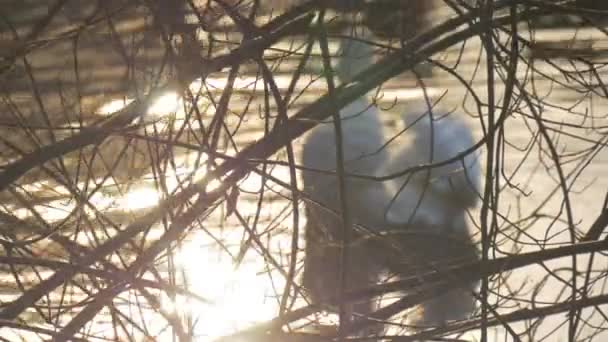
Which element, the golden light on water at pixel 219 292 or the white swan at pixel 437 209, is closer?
the golden light on water at pixel 219 292

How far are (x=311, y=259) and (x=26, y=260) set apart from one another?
508 millimetres

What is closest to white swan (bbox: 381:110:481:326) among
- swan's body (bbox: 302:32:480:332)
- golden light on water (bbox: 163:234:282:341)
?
swan's body (bbox: 302:32:480:332)

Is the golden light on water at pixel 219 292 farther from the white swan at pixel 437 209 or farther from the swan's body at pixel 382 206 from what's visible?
the white swan at pixel 437 209

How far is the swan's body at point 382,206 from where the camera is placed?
1.61m

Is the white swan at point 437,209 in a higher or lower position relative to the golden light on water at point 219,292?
higher

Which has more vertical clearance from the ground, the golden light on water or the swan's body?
the swan's body

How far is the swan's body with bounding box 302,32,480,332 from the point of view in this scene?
1.61 metres

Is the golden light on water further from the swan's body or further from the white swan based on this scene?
the white swan

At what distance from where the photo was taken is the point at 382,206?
1880mm

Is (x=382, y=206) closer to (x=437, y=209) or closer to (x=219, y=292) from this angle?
(x=437, y=209)

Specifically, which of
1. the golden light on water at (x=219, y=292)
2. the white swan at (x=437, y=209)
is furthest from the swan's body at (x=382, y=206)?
the golden light on water at (x=219, y=292)

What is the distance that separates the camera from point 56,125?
166 cm

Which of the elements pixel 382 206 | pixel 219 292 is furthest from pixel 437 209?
pixel 219 292

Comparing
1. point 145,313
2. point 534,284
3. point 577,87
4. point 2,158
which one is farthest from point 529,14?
point 2,158
